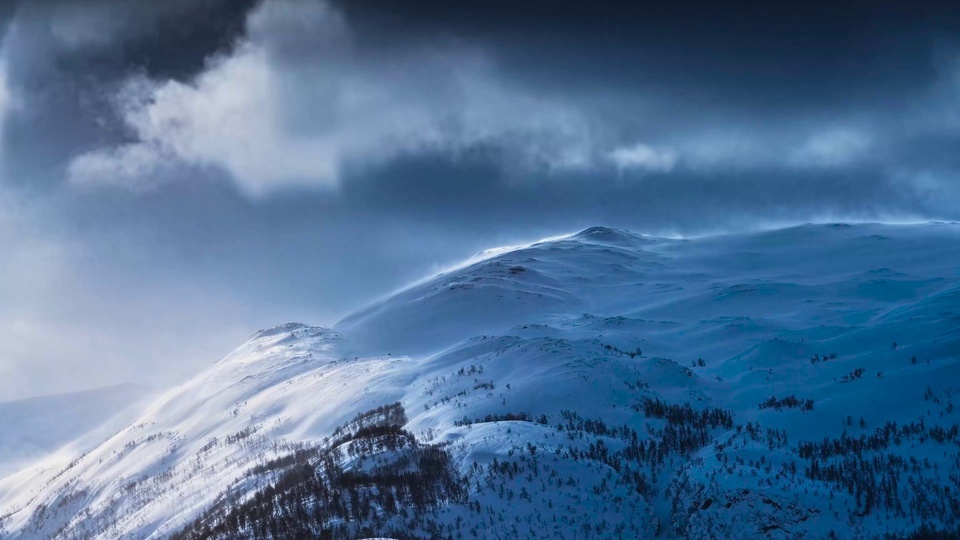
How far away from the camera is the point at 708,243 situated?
318ft

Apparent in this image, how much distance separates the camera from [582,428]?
2936 cm

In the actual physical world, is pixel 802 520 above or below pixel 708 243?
below

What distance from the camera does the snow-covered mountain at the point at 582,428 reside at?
21.9 m

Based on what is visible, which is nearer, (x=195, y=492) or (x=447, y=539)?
(x=447, y=539)

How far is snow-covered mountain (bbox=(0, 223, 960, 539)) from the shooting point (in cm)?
2189

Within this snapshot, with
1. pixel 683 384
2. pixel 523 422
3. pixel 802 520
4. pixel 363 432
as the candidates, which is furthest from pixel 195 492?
pixel 802 520

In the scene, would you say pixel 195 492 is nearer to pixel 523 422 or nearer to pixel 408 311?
pixel 523 422

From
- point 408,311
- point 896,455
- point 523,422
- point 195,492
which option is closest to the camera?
point 896,455

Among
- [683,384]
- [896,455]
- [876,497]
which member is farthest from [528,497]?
[683,384]

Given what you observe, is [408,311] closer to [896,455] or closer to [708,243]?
[708,243]

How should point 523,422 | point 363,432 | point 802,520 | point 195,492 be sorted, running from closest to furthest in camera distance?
point 802,520 < point 523,422 < point 363,432 < point 195,492

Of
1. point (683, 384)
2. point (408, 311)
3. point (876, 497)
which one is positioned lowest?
point (876, 497)

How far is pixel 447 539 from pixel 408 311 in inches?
2234

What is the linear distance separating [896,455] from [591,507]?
9.89 metres
